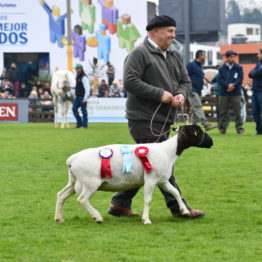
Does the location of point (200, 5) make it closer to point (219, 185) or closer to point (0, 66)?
point (0, 66)

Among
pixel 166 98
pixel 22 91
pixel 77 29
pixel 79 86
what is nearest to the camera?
pixel 166 98

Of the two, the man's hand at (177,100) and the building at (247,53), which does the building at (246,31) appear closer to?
the building at (247,53)

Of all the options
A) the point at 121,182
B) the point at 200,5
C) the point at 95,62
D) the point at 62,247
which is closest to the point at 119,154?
the point at 121,182

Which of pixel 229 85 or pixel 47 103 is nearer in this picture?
pixel 229 85

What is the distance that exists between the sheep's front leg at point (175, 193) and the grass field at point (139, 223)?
0.11 m

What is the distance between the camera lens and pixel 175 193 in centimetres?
854

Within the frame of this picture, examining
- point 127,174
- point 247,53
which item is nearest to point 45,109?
point 127,174

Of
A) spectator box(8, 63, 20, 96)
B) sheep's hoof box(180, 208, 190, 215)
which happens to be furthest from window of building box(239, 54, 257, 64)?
sheep's hoof box(180, 208, 190, 215)

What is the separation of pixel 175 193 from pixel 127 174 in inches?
23.2

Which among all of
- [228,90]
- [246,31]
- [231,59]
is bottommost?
[228,90]

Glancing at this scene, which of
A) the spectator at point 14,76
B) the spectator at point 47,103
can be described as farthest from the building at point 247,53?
the spectator at point 47,103

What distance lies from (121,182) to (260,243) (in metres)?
1.64

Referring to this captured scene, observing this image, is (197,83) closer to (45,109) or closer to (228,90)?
(228,90)

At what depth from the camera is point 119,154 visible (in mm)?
8242
